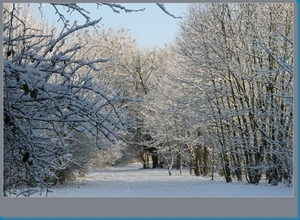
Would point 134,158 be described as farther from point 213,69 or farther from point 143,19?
point 143,19

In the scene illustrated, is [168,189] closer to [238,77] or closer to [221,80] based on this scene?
[238,77]

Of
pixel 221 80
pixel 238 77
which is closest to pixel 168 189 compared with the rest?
pixel 238 77

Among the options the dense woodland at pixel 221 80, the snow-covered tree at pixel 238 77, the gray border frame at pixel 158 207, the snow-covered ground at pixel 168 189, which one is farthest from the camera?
the snow-covered tree at pixel 238 77

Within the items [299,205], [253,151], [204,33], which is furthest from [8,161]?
[204,33]

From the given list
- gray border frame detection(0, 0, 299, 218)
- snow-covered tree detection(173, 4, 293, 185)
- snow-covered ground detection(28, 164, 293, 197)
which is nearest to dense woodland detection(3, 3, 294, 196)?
snow-covered tree detection(173, 4, 293, 185)

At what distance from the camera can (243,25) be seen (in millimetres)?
9922

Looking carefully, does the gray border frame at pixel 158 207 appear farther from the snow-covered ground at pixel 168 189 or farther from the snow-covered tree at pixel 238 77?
the snow-covered tree at pixel 238 77

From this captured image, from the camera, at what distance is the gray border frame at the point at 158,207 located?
3025mm

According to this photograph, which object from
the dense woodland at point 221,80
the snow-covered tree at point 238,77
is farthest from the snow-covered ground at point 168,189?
the snow-covered tree at point 238,77

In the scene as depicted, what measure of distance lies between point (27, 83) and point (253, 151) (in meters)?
8.16

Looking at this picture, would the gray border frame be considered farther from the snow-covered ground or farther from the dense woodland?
the dense woodland

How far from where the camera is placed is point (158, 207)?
3.19 meters

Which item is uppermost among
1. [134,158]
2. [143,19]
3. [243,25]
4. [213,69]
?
[243,25]

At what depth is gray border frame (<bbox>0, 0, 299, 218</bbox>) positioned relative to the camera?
3025 mm
